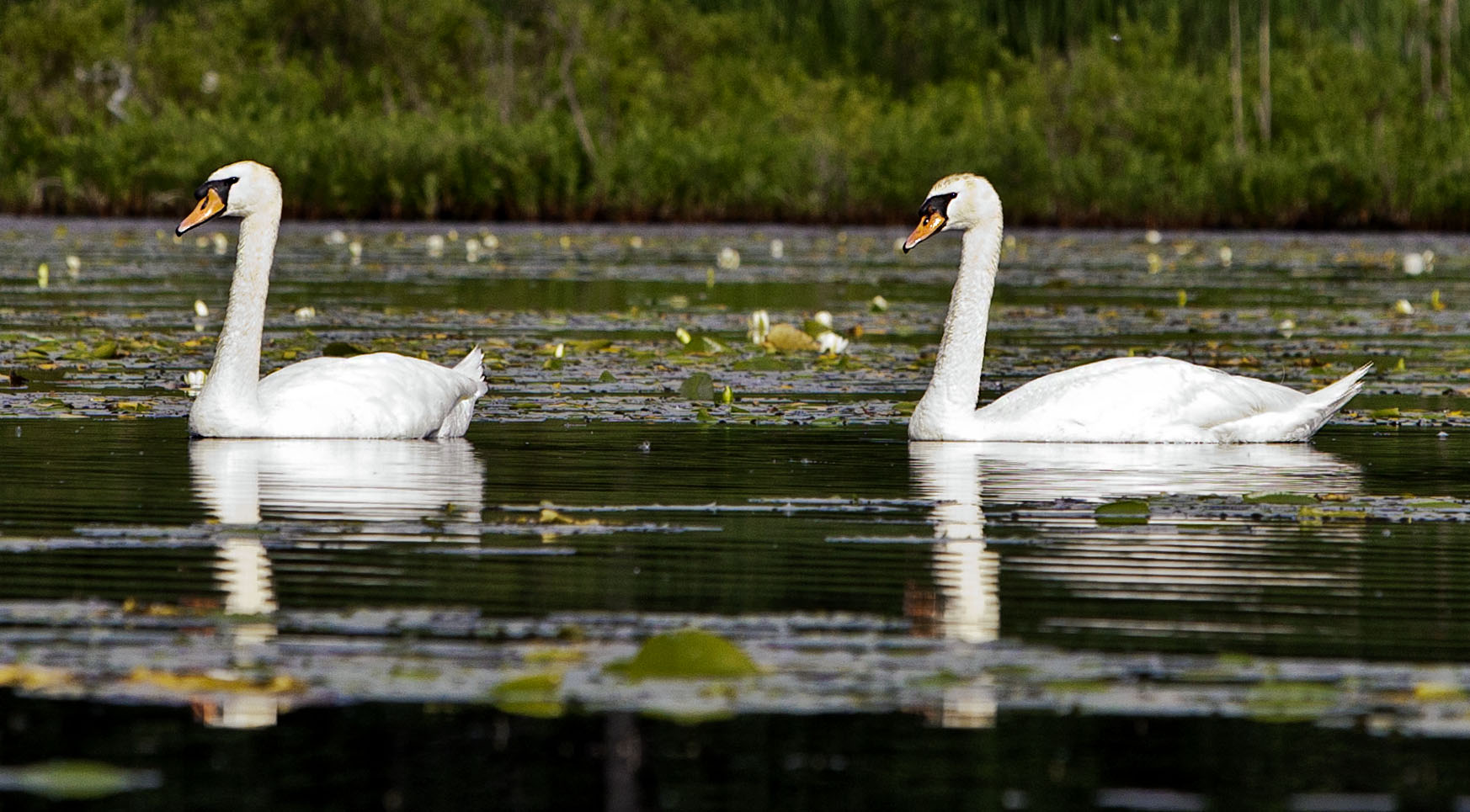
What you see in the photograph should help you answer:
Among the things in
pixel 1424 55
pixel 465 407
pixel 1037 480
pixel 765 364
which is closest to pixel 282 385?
pixel 465 407

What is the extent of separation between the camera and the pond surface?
195 inches

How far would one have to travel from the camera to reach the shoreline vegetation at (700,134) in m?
43.9

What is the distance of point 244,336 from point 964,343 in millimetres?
3448

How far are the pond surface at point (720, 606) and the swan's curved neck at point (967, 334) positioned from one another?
0.91ft

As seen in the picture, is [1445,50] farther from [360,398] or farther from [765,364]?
[360,398]

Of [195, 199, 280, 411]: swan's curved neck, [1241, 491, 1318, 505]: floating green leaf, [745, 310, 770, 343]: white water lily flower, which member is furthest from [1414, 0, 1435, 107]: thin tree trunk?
[1241, 491, 1318, 505]: floating green leaf

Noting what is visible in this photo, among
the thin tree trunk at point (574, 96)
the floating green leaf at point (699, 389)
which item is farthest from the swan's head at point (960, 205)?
the thin tree trunk at point (574, 96)

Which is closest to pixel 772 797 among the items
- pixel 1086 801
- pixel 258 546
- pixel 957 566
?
pixel 1086 801

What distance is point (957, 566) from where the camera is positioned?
760 centimetres

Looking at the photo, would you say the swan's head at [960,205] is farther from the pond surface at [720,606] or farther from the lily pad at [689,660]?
the lily pad at [689,660]

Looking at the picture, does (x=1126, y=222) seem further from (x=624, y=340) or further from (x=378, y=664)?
(x=378, y=664)

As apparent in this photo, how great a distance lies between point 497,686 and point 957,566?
2346 mm

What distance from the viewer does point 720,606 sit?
22.3ft

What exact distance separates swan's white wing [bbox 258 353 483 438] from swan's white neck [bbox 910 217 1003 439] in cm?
229
